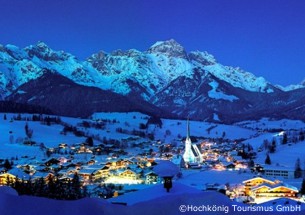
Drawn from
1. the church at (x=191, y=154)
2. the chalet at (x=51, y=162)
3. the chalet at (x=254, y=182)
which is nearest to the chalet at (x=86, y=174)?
the chalet at (x=51, y=162)

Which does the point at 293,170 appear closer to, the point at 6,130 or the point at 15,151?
the point at 15,151

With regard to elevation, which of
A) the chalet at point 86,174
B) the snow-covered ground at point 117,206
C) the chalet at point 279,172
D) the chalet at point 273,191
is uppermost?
the snow-covered ground at point 117,206

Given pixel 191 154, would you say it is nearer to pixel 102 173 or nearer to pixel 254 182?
pixel 102 173

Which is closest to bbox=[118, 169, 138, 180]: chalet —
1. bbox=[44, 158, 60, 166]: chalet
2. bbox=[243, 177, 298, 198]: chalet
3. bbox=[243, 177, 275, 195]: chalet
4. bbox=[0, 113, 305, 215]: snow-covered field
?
bbox=[0, 113, 305, 215]: snow-covered field

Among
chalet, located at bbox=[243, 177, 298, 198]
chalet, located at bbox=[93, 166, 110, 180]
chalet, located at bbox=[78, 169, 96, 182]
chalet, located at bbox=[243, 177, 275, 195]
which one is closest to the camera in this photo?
chalet, located at bbox=[243, 177, 298, 198]

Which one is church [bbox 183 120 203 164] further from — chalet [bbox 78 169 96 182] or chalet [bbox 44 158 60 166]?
chalet [bbox 78 169 96 182]

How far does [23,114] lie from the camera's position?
174500 mm

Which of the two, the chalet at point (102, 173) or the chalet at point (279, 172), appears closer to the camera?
the chalet at point (102, 173)

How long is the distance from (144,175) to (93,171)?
8847mm

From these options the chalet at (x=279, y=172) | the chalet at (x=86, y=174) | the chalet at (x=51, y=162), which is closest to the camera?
the chalet at (x=86, y=174)

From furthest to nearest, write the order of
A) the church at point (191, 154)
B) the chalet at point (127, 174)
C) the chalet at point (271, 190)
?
the church at point (191, 154) < the chalet at point (127, 174) < the chalet at point (271, 190)

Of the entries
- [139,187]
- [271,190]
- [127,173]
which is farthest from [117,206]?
[127,173]

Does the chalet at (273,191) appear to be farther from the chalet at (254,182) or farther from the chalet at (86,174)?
the chalet at (86,174)

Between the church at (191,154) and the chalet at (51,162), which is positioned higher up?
the church at (191,154)
